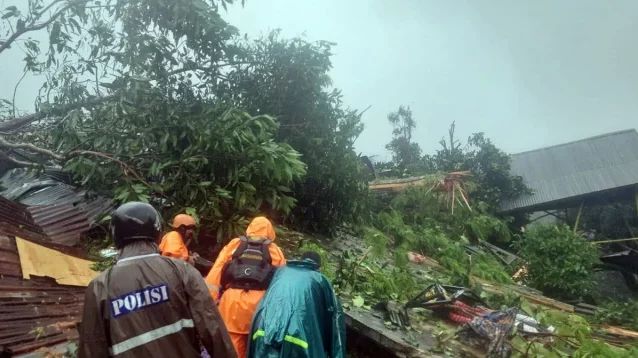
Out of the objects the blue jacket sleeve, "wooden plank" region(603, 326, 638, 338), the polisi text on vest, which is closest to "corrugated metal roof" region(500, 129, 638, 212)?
"wooden plank" region(603, 326, 638, 338)

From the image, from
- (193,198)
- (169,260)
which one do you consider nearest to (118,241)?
(169,260)

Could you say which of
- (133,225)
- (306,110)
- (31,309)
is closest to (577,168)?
(306,110)

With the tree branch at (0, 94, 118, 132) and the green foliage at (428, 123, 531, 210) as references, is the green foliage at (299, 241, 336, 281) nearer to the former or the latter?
the tree branch at (0, 94, 118, 132)

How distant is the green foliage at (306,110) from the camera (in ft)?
27.2

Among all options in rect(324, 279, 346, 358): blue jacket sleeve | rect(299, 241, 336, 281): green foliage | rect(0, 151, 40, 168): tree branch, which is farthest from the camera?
rect(0, 151, 40, 168): tree branch

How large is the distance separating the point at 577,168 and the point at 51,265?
50.3ft

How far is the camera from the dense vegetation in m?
6.06

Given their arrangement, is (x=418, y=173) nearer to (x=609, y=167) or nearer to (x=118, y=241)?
(x=609, y=167)

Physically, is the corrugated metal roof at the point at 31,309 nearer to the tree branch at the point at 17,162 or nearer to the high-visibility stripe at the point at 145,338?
the high-visibility stripe at the point at 145,338

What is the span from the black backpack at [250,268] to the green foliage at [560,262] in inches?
339

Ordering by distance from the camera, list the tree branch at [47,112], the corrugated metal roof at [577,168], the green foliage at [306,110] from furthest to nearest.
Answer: the corrugated metal roof at [577,168]
the green foliage at [306,110]
the tree branch at [47,112]

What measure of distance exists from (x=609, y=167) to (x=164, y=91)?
13.4 m

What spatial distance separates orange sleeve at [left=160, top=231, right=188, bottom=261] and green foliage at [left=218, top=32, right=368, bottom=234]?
175 inches

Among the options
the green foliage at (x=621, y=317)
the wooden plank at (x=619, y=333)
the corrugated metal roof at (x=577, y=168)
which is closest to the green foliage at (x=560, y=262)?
the green foliage at (x=621, y=317)
